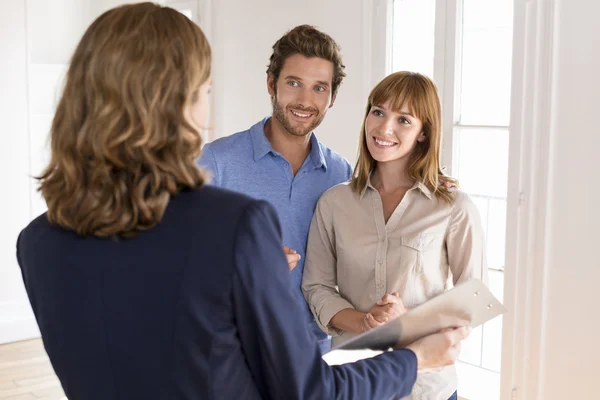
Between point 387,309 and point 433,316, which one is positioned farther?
point 387,309

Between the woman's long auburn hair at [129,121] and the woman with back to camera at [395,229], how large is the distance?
1.02 meters

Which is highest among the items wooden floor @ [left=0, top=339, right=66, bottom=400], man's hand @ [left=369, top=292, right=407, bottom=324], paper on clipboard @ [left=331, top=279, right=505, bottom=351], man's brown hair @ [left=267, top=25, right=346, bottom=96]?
man's brown hair @ [left=267, top=25, right=346, bottom=96]

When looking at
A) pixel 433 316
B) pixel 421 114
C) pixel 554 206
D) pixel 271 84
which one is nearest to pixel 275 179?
pixel 271 84

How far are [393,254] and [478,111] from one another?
5.40 ft

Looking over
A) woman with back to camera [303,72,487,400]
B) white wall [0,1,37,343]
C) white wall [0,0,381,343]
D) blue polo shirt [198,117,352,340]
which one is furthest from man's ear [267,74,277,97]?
white wall [0,1,37,343]

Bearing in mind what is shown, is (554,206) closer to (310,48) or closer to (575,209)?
(575,209)

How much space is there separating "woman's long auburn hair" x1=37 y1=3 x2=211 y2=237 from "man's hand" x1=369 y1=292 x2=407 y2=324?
919mm

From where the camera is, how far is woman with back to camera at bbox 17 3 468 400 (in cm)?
102

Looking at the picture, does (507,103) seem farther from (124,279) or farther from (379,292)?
(124,279)

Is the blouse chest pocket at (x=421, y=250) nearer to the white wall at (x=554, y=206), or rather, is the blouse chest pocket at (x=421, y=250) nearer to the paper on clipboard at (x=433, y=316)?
the paper on clipboard at (x=433, y=316)

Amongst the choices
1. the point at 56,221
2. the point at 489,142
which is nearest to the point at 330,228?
→ the point at 56,221

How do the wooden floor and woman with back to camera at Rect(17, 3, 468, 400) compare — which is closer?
woman with back to camera at Rect(17, 3, 468, 400)

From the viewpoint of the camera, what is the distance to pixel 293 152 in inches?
90.7

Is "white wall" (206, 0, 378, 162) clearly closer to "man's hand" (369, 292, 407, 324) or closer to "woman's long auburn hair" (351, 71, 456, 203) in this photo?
"woman's long auburn hair" (351, 71, 456, 203)
